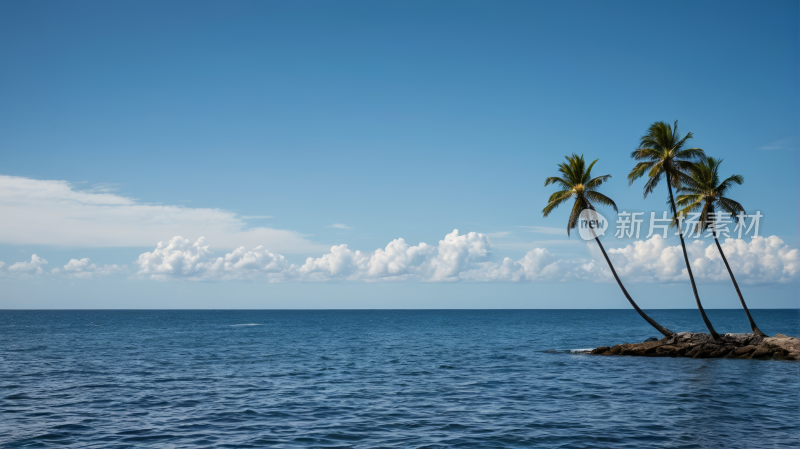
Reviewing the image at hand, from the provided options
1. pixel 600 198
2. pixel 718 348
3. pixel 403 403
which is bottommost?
pixel 403 403

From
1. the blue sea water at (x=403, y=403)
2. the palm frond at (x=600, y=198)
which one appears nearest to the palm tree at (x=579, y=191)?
the palm frond at (x=600, y=198)

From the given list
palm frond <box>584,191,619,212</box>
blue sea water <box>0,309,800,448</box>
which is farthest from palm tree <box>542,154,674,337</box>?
blue sea water <box>0,309,800,448</box>

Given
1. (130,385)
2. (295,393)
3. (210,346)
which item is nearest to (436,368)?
(295,393)

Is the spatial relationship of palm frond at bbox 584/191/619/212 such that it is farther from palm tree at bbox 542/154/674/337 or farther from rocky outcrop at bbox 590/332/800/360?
rocky outcrop at bbox 590/332/800/360

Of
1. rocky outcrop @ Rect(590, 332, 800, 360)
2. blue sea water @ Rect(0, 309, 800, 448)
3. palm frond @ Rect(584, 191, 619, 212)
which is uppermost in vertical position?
palm frond @ Rect(584, 191, 619, 212)

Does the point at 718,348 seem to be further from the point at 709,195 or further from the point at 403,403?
the point at 403,403

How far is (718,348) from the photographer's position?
40.2 meters

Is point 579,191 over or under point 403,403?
over

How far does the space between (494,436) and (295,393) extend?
39.3 feet

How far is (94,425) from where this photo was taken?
62.0ft

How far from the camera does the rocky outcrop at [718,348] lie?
38.7 m

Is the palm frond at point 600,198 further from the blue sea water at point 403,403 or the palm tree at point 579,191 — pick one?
the blue sea water at point 403,403

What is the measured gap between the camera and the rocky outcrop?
38.7 metres

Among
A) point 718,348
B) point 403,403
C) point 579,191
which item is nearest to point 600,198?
point 579,191
